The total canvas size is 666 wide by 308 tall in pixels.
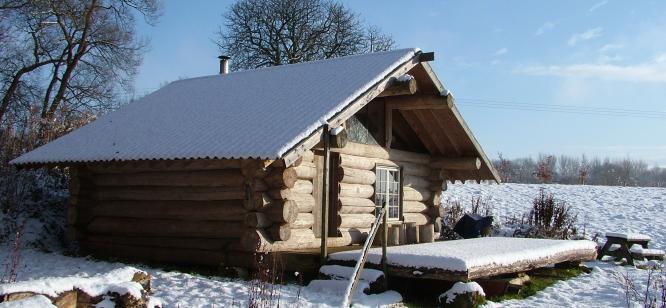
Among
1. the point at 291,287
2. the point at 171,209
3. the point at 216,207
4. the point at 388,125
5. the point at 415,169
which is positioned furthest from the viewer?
the point at 415,169

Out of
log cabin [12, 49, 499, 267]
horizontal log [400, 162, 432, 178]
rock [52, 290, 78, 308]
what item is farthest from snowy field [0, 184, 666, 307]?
horizontal log [400, 162, 432, 178]

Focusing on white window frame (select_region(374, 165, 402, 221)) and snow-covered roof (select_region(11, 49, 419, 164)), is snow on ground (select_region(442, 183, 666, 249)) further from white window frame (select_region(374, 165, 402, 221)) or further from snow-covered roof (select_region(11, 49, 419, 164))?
snow-covered roof (select_region(11, 49, 419, 164))

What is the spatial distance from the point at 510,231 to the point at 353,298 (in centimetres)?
1106

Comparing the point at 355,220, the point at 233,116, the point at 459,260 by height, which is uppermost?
the point at 233,116

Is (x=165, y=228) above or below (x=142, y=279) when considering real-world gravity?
above

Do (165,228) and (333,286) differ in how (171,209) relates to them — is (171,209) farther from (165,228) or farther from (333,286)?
(333,286)

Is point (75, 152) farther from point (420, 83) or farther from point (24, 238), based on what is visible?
point (420, 83)

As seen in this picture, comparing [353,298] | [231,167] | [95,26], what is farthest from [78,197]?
[95,26]

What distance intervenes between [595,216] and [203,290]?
1873 centimetres

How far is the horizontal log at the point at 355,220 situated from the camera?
12734 mm

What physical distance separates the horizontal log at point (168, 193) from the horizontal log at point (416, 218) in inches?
212

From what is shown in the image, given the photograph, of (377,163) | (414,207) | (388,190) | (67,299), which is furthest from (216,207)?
(414,207)

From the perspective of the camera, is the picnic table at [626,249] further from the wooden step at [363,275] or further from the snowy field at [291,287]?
the wooden step at [363,275]

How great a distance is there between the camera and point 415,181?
51.4 feet
